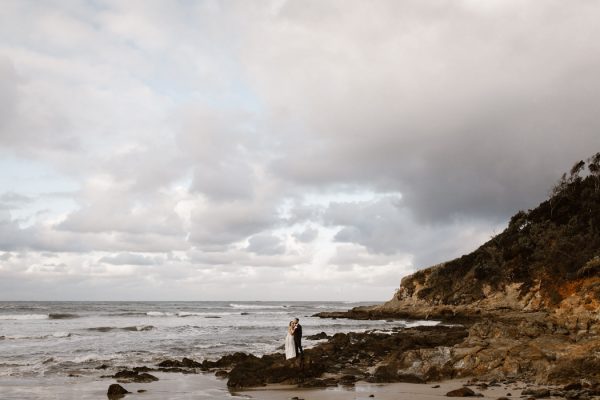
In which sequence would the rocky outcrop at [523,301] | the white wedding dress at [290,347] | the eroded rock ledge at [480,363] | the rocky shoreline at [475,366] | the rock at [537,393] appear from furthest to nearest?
the white wedding dress at [290,347] < the rocky outcrop at [523,301] < the eroded rock ledge at [480,363] < the rocky shoreline at [475,366] < the rock at [537,393]

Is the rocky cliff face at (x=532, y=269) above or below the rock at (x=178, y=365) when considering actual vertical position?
above

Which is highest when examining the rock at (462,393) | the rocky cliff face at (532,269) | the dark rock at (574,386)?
the rocky cliff face at (532,269)

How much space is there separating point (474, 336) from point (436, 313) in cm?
4106

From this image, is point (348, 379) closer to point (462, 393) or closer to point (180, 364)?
point (462, 393)

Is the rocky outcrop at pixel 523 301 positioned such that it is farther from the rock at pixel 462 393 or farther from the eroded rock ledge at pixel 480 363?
the rock at pixel 462 393

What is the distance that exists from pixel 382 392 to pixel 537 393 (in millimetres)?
4095

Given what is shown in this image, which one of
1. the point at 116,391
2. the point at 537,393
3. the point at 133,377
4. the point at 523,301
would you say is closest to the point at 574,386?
the point at 537,393

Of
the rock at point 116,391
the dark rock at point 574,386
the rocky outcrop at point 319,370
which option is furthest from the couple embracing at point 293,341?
the dark rock at point 574,386

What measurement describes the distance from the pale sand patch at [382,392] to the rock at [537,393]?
204mm

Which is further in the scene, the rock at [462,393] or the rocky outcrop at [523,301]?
the rocky outcrop at [523,301]

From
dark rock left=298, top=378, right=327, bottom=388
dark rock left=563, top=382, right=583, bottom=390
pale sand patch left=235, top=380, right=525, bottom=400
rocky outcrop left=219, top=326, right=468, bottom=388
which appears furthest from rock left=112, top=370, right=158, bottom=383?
dark rock left=563, top=382, right=583, bottom=390

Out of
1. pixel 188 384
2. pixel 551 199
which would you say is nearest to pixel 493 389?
pixel 188 384

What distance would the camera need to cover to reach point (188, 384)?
57.5 feet

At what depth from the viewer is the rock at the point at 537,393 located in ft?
41.6
